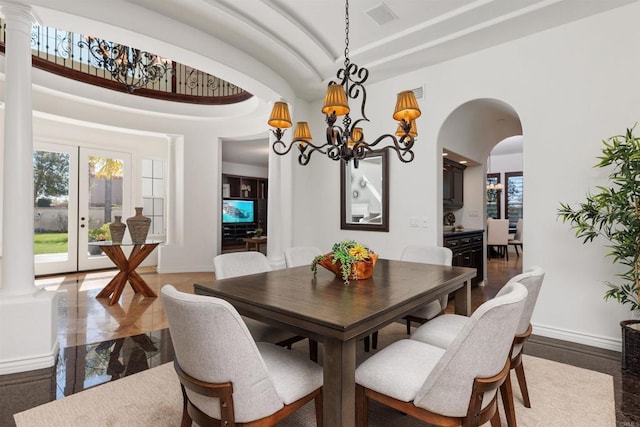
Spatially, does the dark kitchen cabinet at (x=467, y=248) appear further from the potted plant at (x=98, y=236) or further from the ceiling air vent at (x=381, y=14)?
the potted plant at (x=98, y=236)

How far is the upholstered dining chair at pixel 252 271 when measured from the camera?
6.73ft

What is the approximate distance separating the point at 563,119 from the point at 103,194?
726 centimetres

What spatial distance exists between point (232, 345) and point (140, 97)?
5532mm

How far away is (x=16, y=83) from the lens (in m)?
2.46

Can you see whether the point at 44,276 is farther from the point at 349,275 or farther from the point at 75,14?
the point at 349,275

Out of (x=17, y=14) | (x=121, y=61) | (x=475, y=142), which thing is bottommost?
(x=475, y=142)

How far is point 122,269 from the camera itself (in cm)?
439

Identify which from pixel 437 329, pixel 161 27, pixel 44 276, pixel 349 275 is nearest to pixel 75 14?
pixel 161 27

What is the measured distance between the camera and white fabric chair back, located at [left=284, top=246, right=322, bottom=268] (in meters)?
2.93

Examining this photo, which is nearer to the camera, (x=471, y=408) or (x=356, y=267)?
(x=471, y=408)

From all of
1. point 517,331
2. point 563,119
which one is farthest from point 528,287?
point 563,119

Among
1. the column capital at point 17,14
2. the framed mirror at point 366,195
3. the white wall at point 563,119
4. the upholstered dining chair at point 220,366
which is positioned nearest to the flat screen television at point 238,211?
the framed mirror at point 366,195

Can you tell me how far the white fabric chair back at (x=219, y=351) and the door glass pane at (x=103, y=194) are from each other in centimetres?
600

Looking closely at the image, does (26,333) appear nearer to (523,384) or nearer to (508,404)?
(508,404)
